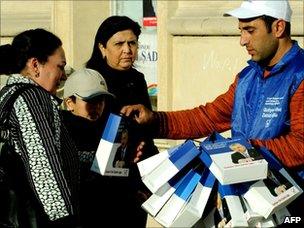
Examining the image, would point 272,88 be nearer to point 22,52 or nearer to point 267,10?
point 267,10

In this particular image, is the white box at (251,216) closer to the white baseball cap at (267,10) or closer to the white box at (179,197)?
the white box at (179,197)

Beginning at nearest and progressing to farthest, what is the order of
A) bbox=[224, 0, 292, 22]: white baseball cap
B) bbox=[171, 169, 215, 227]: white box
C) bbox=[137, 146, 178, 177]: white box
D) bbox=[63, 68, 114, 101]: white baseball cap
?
1. bbox=[171, 169, 215, 227]: white box
2. bbox=[137, 146, 178, 177]: white box
3. bbox=[224, 0, 292, 22]: white baseball cap
4. bbox=[63, 68, 114, 101]: white baseball cap

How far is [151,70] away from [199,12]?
113cm

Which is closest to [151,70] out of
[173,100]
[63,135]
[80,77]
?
[173,100]

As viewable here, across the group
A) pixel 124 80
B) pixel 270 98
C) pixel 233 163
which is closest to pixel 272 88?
pixel 270 98

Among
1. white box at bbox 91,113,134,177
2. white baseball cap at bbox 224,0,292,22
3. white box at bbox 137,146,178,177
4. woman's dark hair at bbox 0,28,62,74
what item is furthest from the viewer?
woman's dark hair at bbox 0,28,62,74

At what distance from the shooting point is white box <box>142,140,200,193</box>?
4.75 m

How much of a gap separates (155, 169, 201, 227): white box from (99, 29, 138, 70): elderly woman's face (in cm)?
195

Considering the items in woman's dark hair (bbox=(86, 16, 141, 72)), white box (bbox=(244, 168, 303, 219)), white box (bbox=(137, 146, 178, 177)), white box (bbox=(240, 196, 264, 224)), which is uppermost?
woman's dark hair (bbox=(86, 16, 141, 72))

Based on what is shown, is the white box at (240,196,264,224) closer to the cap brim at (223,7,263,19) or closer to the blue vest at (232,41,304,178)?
the blue vest at (232,41,304,178)

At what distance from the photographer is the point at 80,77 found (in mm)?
5891

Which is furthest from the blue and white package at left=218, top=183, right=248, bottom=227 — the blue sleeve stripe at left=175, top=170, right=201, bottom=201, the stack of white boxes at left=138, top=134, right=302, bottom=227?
the blue sleeve stripe at left=175, top=170, right=201, bottom=201

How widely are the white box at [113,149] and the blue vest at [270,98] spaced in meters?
0.57

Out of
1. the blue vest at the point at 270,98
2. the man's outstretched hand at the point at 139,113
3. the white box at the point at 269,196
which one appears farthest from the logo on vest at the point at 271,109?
the man's outstretched hand at the point at 139,113
